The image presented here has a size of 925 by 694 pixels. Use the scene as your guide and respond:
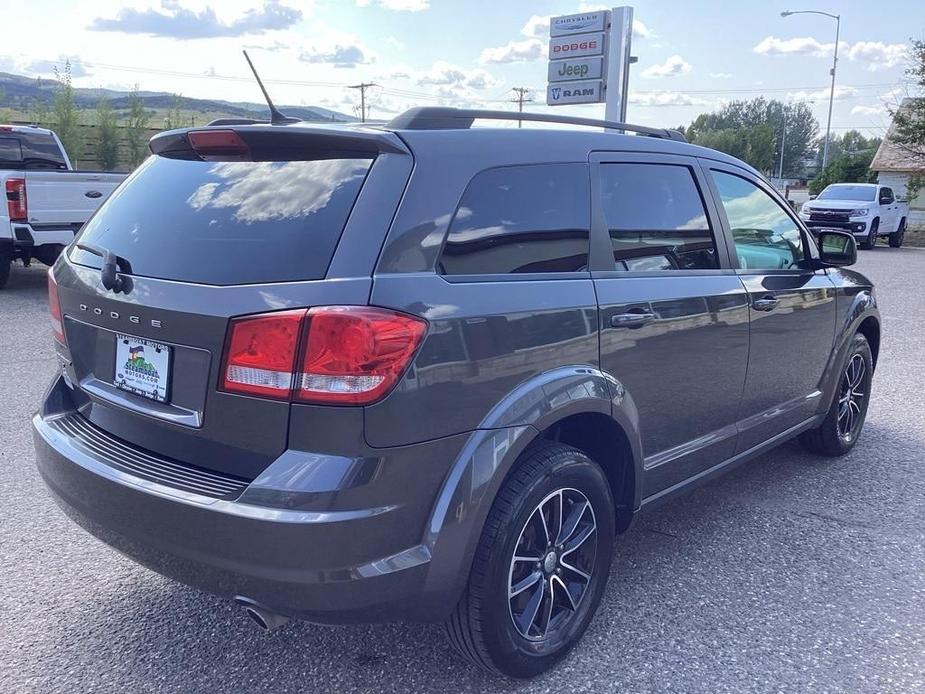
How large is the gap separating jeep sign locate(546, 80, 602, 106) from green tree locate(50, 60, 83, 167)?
13.7 meters

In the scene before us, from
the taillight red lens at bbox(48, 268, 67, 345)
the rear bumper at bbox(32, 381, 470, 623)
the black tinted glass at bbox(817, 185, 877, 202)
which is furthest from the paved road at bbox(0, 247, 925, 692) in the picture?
the black tinted glass at bbox(817, 185, 877, 202)

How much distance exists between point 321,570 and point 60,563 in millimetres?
1798

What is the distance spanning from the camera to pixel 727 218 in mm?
3629

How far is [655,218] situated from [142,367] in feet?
6.62

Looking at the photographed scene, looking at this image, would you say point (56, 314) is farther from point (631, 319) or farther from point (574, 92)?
point (574, 92)

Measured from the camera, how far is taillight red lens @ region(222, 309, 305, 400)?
2.10 metres

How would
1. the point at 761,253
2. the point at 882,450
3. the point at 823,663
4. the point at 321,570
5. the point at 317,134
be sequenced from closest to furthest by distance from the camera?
the point at 321,570
the point at 317,134
the point at 823,663
the point at 761,253
the point at 882,450

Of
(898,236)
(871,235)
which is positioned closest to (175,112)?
(871,235)

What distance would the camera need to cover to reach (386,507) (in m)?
2.14

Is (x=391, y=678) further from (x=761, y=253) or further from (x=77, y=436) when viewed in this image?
(x=761, y=253)

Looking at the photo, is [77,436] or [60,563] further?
[60,563]

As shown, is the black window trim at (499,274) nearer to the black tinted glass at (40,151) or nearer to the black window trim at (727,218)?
the black window trim at (727,218)

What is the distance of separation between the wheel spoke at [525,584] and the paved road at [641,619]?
13.1 inches

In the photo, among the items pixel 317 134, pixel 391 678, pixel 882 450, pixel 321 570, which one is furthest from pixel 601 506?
pixel 882 450
